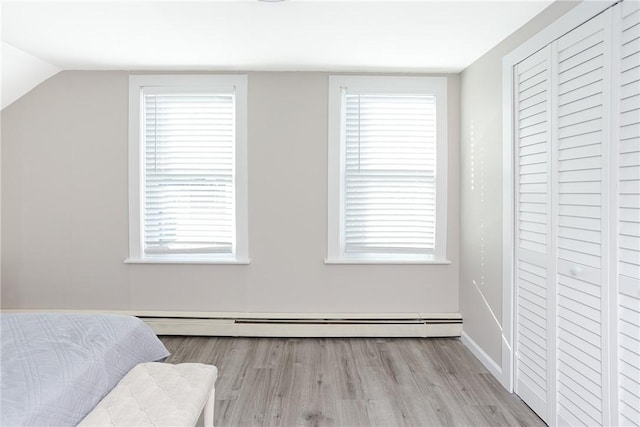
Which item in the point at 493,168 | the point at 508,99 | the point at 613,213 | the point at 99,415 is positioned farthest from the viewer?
the point at 493,168

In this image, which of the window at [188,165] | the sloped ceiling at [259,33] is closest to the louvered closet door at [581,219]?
the sloped ceiling at [259,33]

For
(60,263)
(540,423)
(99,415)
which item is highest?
(60,263)

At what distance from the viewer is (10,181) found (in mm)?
3678

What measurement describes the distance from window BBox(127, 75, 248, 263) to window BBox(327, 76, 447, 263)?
87 cm

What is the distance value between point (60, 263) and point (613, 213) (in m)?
4.24

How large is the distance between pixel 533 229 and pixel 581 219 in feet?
1.47

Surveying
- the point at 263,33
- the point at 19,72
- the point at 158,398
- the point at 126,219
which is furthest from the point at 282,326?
the point at 19,72

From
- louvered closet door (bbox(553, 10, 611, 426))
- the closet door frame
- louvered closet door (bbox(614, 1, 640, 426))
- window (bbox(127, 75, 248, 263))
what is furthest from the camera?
window (bbox(127, 75, 248, 263))

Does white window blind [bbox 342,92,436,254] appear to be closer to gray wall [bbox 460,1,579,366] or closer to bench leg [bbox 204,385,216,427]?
gray wall [bbox 460,1,579,366]

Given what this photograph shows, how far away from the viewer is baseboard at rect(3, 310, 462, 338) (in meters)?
3.63

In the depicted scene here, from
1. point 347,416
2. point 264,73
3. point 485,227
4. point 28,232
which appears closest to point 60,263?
point 28,232

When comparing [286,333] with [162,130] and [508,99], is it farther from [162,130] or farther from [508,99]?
[508,99]

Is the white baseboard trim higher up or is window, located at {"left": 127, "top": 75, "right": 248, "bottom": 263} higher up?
window, located at {"left": 127, "top": 75, "right": 248, "bottom": 263}

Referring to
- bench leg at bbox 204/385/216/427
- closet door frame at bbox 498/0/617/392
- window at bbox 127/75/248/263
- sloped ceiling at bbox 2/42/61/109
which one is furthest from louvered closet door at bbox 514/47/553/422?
sloped ceiling at bbox 2/42/61/109
